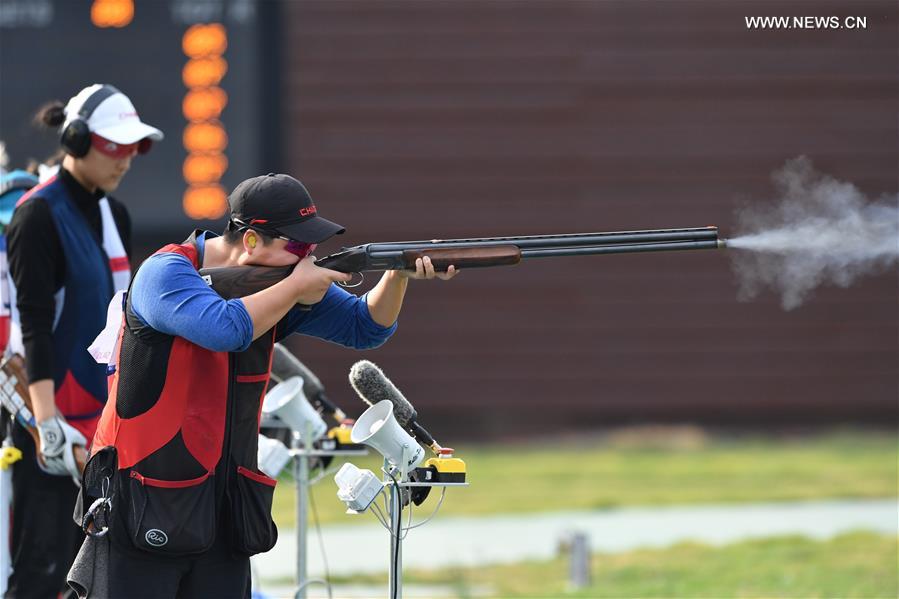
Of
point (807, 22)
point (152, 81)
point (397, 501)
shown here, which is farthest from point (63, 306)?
point (807, 22)

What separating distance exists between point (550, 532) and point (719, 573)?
197 centimetres

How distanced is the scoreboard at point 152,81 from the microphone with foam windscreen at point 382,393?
292 inches

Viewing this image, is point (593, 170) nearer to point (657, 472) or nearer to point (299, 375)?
point (657, 472)

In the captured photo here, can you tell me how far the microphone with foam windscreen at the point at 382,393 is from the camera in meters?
4.91

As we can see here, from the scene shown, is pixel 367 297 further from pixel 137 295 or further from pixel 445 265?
pixel 137 295

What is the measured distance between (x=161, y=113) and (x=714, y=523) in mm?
5465

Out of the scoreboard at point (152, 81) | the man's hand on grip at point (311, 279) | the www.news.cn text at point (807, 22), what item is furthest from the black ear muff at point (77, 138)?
the www.news.cn text at point (807, 22)

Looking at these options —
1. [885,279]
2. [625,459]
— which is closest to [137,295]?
[625,459]

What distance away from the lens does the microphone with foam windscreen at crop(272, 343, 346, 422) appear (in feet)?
20.4

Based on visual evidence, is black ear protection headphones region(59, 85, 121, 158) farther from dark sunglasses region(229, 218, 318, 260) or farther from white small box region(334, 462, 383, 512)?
white small box region(334, 462, 383, 512)

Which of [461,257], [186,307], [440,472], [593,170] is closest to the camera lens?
[186,307]

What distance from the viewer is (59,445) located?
17.6ft

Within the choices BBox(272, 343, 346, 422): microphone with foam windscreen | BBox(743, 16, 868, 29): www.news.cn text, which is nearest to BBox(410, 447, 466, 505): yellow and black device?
BBox(272, 343, 346, 422): microphone with foam windscreen

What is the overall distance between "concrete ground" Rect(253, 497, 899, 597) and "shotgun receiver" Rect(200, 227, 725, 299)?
4117 millimetres
